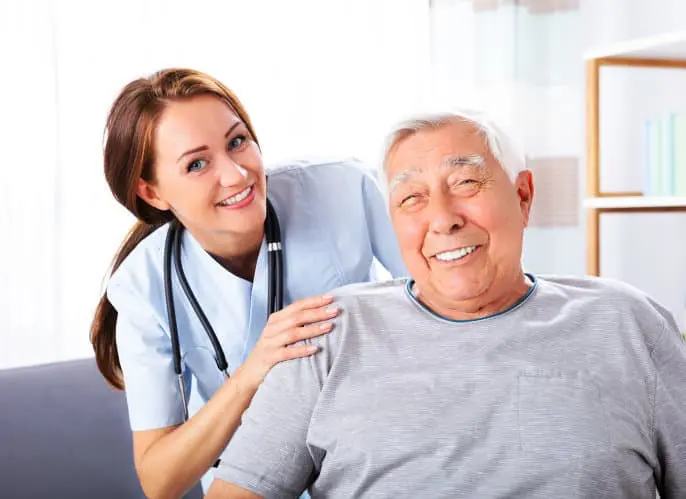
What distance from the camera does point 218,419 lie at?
1.50 meters

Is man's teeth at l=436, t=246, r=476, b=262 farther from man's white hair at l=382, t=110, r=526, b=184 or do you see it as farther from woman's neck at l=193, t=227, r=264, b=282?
woman's neck at l=193, t=227, r=264, b=282

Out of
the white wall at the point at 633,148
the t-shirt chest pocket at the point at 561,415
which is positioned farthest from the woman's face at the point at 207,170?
the white wall at the point at 633,148

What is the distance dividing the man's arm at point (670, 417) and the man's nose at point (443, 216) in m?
0.34

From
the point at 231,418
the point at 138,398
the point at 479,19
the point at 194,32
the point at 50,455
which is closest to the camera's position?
the point at 231,418

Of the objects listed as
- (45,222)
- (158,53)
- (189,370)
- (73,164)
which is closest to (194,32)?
(158,53)

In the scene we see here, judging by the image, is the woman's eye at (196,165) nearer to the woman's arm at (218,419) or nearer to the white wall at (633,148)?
the woman's arm at (218,419)

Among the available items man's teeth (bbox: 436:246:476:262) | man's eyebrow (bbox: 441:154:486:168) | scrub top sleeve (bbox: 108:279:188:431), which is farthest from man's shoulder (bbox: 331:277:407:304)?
scrub top sleeve (bbox: 108:279:188:431)

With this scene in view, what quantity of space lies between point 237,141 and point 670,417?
91 cm

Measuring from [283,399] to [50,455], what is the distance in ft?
3.11

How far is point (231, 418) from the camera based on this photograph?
1.50 m

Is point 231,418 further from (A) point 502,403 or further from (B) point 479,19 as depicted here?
(B) point 479,19

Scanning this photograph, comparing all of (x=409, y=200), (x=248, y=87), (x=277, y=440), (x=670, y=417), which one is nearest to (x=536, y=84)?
(x=248, y=87)

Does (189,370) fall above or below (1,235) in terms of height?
below

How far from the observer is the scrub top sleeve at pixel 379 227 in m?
1.83
